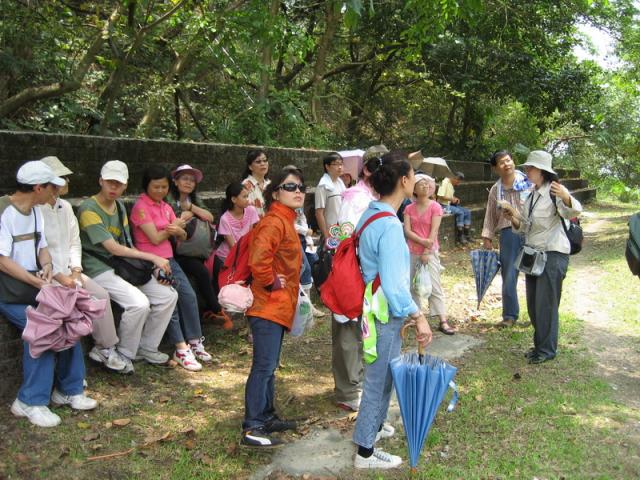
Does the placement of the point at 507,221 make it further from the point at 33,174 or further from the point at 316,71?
the point at 316,71

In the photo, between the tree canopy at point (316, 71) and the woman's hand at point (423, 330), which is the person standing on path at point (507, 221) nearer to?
the tree canopy at point (316, 71)

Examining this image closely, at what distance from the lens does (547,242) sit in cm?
549

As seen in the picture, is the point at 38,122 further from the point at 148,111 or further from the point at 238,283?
the point at 238,283

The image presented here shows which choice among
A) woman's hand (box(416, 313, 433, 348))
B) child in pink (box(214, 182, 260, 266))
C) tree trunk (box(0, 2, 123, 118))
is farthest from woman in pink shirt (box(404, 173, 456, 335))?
tree trunk (box(0, 2, 123, 118))

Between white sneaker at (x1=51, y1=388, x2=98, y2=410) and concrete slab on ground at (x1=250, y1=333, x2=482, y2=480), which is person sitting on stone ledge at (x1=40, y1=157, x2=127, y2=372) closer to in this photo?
white sneaker at (x1=51, y1=388, x2=98, y2=410)

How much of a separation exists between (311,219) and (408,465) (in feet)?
16.5

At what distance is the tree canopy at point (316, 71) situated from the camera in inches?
312

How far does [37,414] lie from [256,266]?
1.81m

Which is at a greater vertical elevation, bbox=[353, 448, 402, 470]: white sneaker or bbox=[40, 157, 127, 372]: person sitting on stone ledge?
bbox=[40, 157, 127, 372]: person sitting on stone ledge

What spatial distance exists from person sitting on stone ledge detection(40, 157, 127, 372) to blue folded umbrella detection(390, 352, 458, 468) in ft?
7.90

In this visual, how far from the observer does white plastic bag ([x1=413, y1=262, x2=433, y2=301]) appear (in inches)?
246

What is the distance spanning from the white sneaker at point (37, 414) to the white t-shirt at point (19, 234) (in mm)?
927

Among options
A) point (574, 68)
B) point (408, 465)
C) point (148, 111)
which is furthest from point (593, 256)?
point (408, 465)

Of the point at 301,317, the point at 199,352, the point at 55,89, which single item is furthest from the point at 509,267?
the point at 55,89
